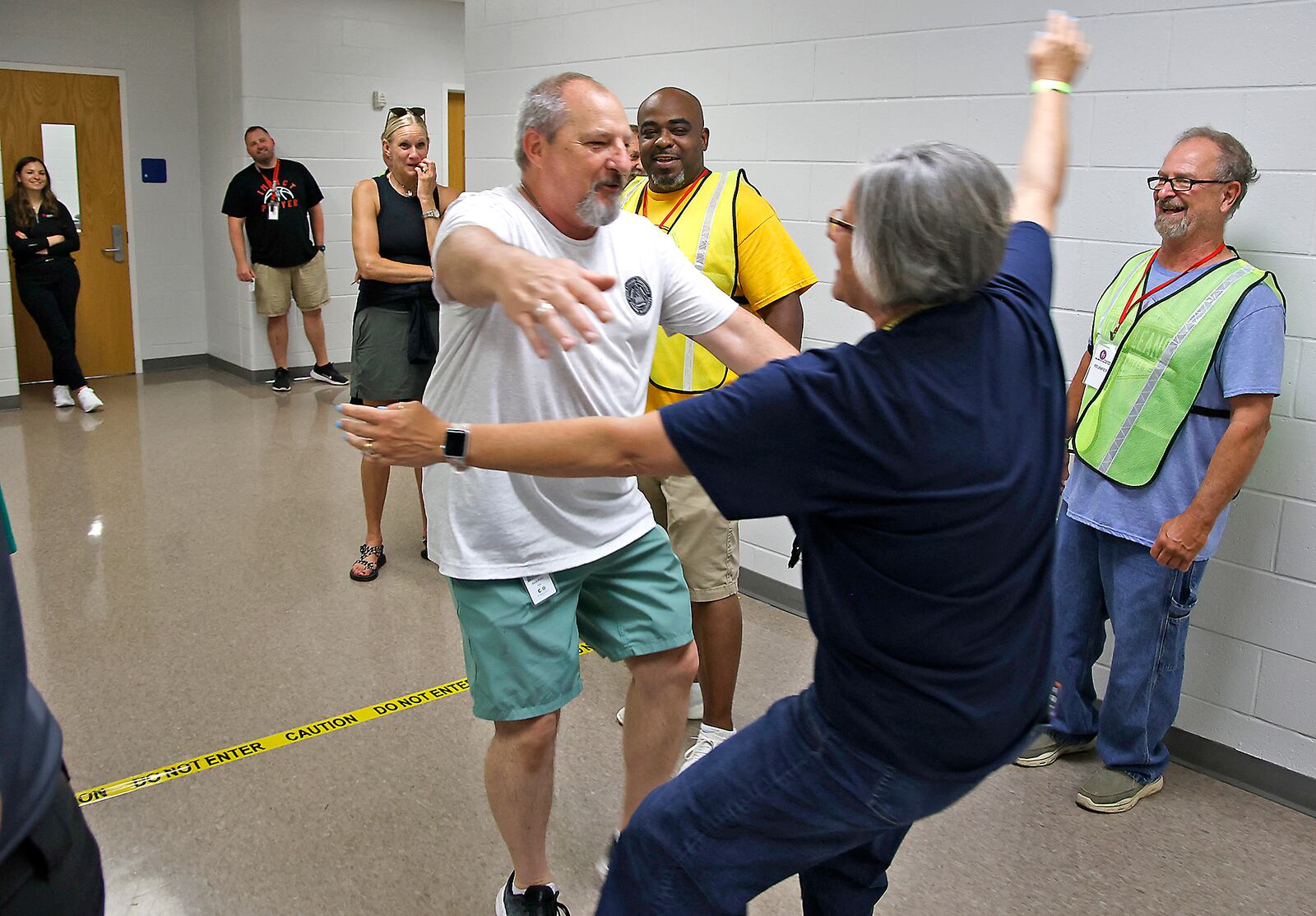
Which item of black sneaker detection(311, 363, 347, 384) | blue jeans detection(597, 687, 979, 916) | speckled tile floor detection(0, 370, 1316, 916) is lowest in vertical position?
speckled tile floor detection(0, 370, 1316, 916)

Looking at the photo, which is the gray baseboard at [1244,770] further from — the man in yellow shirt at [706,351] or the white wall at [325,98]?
the white wall at [325,98]

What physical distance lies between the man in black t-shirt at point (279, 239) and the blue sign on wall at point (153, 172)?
3.02 ft

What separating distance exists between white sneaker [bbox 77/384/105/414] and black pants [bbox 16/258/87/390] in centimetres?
13

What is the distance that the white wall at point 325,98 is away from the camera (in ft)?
24.4

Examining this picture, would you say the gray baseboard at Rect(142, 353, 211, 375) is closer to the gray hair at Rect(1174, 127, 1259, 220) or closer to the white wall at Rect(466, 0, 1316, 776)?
the white wall at Rect(466, 0, 1316, 776)

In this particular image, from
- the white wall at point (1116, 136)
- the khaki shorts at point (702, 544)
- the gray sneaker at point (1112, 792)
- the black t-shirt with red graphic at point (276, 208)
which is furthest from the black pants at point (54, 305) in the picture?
the gray sneaker at point (1112, 792)

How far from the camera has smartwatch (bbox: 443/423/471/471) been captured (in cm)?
Result: 152

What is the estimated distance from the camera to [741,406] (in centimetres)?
137

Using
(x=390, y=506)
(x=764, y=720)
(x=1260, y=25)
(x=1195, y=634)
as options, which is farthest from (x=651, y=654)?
(x=390, y=506)

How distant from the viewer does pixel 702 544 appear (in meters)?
2.83

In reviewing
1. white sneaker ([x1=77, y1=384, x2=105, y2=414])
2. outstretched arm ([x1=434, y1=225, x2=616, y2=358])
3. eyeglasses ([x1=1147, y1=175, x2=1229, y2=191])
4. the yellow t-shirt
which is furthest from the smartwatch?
white sneaker ([x1=77, y1=384, x2=105, y2=414])

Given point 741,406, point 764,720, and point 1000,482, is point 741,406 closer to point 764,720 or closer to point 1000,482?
point 1000,482

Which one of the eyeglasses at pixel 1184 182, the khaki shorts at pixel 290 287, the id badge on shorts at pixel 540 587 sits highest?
the eyeglasses at pixel 1184 182

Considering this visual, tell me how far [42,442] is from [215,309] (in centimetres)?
254
